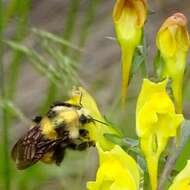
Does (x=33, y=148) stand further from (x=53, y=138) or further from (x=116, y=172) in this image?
(x=116, y=172)

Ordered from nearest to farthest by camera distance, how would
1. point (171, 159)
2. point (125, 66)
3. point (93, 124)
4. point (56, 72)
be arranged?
1. point (171, 159)
2. point (125, 66)
3. point (93, 124)
4. point (56, 72)

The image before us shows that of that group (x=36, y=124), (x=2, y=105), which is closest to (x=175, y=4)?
(x=2, y=105)

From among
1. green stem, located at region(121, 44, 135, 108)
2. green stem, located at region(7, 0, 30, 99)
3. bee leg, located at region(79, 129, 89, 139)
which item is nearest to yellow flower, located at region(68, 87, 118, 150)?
bee leg, located at region(79, 129, 89, 139)

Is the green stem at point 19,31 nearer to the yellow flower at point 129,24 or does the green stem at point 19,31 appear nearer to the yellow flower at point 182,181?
the yellow flower at point 129,24

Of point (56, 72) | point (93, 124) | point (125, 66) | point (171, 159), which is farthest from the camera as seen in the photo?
point (56, 72)

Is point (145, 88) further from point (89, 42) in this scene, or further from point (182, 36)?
point (89, 42)

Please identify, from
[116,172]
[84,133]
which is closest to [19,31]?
[84,133]
